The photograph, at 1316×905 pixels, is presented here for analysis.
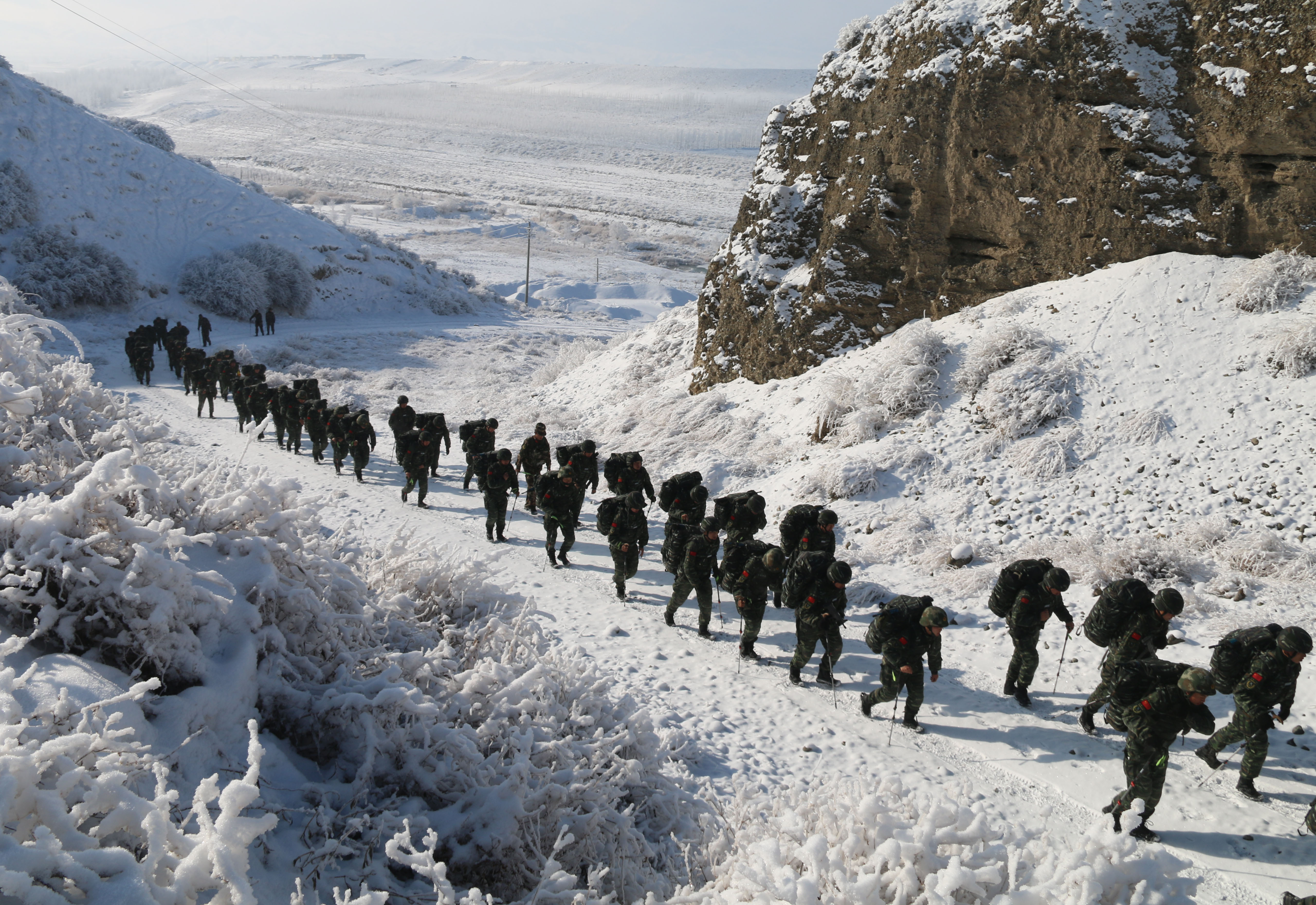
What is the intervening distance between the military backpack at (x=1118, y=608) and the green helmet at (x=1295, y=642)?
1.00m

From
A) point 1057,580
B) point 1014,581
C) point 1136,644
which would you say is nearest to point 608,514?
point 1014,581

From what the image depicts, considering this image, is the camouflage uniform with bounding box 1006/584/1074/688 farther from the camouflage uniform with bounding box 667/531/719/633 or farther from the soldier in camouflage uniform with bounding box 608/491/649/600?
the soldier in camouflage uniform with bounding box 608/491/649/600

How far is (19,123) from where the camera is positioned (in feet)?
127

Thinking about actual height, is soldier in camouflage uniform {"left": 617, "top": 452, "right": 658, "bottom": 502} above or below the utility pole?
below

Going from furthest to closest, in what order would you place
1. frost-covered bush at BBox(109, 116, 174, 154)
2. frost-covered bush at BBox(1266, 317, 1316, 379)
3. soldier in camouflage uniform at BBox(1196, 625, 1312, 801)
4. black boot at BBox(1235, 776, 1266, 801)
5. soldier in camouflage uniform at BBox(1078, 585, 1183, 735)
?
frost-covered bush at BBox(109, 116, 174, 154) < frost-covered bush at BBox(1266, 317, 1316, 379) < soldier in camouflage uniform at BBox(1078, 585, 1183, 735) < black boot at BBox(1235, 776, 1266, 801) < soldier in camouflage uniform at BBox(1196, 625, 1312, 801)

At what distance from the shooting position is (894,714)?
7047 millimetres

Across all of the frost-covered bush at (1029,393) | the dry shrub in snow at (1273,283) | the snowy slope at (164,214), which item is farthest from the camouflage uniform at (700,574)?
the snowy slope at (164,214)

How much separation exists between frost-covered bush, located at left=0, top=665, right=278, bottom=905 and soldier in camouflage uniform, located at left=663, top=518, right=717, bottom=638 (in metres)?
6.08

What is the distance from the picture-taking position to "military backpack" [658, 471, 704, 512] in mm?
10797

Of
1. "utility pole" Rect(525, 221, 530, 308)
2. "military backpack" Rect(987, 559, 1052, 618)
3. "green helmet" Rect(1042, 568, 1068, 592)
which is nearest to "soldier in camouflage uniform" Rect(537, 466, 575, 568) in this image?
"military backpack" Rect(987, 559, 1052, 618)

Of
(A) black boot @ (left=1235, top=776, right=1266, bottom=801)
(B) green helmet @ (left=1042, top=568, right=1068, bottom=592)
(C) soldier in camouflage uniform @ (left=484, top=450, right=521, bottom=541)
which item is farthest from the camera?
(C) soldier in camouflage uniform @ (left=484, top=450, right=521, bottom=541)

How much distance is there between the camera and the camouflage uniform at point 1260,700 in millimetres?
5891

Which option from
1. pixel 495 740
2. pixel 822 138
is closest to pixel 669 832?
pixel 495 740

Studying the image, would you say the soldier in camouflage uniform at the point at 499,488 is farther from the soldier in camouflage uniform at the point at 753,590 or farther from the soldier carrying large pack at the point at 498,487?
the soldier in camouflage uniform at the point at 753,590
